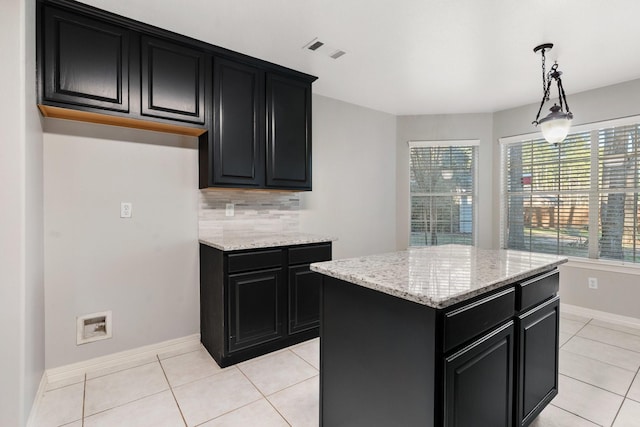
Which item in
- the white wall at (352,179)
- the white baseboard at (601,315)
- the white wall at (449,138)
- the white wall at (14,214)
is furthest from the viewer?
the white wall at (449,138)

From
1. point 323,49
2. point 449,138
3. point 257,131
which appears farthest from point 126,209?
point 449,138

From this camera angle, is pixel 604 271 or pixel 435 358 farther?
pixel 604 271

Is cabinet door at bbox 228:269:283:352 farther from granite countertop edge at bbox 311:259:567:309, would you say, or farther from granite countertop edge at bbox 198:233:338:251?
granite countertop edge at bbox 311:259:567:309

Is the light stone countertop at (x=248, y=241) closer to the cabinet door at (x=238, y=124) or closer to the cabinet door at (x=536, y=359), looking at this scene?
the cabinet door at (x=238, y=124)

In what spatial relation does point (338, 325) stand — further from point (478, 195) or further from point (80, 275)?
point (478, 195)

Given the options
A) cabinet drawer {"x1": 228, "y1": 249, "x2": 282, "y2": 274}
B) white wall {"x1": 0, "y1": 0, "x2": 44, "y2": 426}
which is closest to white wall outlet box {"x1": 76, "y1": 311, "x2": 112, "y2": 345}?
white wall {"x1": 0, "y1": 0, "x2": 44, "y2": 426}

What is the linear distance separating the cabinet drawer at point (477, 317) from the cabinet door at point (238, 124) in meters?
2.02

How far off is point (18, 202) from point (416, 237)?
4.10 meters

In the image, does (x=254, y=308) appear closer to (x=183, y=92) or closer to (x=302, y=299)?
(x=302, y=299)

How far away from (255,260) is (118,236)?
1.07 metres

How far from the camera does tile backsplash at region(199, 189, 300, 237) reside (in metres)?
2.82

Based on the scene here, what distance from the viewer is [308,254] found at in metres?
2.74

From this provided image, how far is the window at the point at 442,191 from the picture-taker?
432cm

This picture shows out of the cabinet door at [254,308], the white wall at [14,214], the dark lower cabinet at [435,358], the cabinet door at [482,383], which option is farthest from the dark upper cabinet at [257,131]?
the cabinet door at [482,383]
